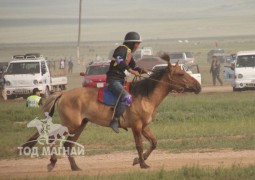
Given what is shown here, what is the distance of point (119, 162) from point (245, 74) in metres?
24.1

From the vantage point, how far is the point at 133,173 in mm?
16031

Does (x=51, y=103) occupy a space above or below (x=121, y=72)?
below

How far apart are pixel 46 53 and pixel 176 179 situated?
384 feet

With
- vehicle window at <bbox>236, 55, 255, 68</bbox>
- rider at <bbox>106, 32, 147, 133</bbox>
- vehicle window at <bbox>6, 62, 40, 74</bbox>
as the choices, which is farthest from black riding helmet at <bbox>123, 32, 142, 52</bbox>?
vehicle window at <bbox>6, 62, 40, 74</bbox>

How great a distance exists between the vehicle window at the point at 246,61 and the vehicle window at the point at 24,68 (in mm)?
8953

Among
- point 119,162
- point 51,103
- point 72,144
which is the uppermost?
point 51,103

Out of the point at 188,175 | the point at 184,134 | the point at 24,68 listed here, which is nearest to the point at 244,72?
the point at 24,68

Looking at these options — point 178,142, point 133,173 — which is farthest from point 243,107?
point 133,173

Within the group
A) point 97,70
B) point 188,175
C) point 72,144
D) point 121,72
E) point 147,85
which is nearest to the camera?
Result: point 188,175

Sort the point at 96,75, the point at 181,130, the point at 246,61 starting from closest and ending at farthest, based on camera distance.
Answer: the point at 181,130, the point at 246,61, the point at 96,75

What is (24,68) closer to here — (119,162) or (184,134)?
(184,134)

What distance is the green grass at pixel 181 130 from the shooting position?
2105cm

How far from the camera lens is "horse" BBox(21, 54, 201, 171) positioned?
17.4 meters

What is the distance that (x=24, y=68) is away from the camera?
144 feet
